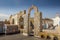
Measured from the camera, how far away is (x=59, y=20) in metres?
34.7

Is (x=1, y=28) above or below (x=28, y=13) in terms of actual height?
below

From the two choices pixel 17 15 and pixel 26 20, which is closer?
pixel 26 20

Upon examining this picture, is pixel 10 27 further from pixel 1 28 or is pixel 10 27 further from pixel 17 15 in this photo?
pixel 17 15

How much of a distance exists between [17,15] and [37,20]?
53.7 ft

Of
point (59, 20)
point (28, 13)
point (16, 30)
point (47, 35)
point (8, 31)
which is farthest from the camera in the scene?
point (59, 20)

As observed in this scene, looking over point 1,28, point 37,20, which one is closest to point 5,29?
point 1,28

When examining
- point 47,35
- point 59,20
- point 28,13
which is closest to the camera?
point 47,35

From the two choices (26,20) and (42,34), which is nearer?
(42,34)

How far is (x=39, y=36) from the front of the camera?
20219 millimetres

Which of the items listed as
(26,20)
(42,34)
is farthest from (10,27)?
(42,34)

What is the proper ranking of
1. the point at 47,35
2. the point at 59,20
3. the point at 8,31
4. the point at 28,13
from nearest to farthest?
the point at 47,35 → the point at 28,13 → the point at 8,31 → the point at 59,20

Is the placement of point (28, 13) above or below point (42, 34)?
above

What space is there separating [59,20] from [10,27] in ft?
51.0

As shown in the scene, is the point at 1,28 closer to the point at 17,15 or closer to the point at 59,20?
the point at 17,15
